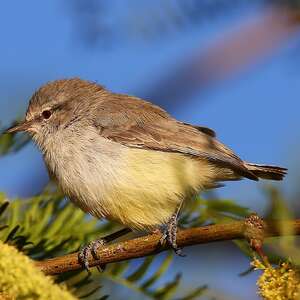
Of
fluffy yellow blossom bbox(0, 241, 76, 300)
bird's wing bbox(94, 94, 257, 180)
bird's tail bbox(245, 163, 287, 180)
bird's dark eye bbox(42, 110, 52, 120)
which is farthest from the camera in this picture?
bird's dark eye bbox(42, 110, 52, 120)

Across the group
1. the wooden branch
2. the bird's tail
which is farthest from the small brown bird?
the wooden branch

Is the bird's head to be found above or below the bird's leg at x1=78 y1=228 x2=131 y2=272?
above

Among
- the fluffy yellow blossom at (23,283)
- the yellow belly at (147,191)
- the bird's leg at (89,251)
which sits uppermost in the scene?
the yellow belly at (147,191)

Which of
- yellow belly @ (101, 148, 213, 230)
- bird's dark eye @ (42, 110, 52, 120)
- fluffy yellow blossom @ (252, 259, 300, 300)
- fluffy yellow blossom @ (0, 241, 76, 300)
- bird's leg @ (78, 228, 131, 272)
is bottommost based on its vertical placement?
fluffy yellow blossom @ (0, 241, 76, 300)

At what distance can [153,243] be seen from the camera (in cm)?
195

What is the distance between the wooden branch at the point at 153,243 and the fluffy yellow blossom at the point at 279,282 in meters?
0.08

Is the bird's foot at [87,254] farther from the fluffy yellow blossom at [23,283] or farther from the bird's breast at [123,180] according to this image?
the bird's breast at [123,180]

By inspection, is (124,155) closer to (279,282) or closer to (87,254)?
(87,254)

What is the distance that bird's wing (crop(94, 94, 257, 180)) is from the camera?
358 centimetres

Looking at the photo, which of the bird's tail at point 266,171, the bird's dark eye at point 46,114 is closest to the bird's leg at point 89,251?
the bird's tail at point 266,171

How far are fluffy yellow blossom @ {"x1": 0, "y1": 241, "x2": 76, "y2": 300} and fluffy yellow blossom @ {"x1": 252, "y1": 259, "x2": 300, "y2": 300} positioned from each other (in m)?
0.36

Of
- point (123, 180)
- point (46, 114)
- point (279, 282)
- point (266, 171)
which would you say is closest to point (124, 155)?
point (123, 180)

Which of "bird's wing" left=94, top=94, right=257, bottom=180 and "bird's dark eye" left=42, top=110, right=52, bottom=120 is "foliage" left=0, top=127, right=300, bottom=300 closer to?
"bird's wing" left=94, top=94, right=257, bottom=180

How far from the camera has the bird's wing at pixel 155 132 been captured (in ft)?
11.7
